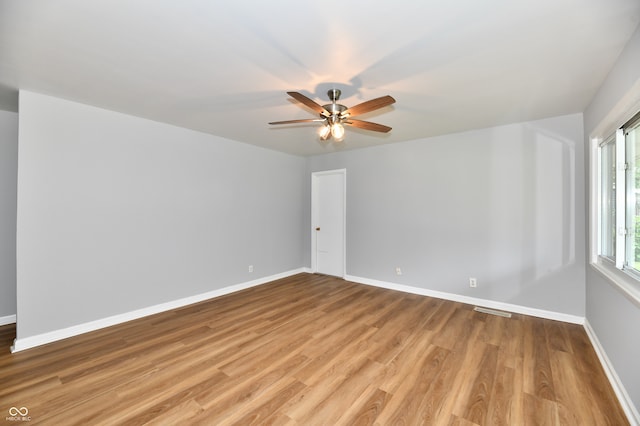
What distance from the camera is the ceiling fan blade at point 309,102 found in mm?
1947

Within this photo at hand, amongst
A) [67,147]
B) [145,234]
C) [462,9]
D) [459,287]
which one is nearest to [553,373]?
[459,287]

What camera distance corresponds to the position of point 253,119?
3268 mm

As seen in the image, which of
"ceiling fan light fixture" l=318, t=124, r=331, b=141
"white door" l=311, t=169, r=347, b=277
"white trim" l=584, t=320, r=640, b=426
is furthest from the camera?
"white door" l=311, t=169, r=347, b=277

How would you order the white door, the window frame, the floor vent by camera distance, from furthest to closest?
the white door
the floor vent
the window frame

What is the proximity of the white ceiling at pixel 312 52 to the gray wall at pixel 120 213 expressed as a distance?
442 millimetres

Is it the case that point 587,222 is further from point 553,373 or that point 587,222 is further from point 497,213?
point 553,373

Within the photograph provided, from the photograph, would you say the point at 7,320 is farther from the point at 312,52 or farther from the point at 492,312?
the point at 492,312

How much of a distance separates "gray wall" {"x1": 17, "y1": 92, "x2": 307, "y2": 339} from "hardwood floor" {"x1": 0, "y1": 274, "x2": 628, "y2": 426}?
1.56ft

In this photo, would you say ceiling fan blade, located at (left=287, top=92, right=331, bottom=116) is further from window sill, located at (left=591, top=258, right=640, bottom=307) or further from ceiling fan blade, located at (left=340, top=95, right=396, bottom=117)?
window sill, located at (left=591, top=258, right=640, bottom=307)

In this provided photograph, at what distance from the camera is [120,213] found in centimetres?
312

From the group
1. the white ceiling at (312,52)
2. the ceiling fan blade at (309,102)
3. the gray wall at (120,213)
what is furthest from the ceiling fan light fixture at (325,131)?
the gray wall at (120,213)

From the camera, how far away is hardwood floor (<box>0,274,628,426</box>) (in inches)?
67.7

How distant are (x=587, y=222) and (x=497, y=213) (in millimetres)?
856

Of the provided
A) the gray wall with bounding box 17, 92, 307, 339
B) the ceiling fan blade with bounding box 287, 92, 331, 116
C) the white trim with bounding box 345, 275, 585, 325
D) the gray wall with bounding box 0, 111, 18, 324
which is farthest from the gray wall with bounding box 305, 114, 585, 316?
the gray wall with bounding box 0, 111, 18, 324
